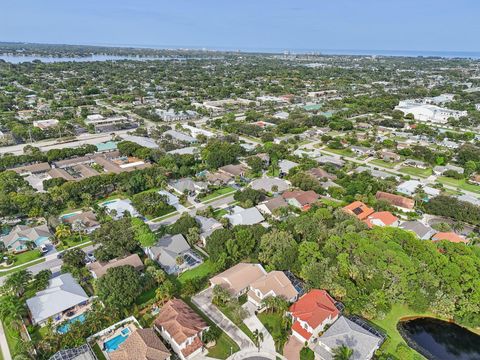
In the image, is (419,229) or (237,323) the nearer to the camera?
(237,323)

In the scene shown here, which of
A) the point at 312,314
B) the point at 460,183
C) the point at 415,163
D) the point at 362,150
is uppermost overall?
the point at 362,150

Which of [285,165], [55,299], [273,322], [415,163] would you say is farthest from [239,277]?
[415,163]

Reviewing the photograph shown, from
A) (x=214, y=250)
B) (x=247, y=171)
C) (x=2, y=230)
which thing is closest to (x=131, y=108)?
(x=247, y=171)

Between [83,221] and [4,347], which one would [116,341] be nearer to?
[4,347]

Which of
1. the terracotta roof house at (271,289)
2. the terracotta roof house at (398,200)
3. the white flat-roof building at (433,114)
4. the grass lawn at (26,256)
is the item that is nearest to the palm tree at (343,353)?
the terracotta roof house at (271,289)

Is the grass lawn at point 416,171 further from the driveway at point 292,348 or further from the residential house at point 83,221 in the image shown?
the residential house at point 83,221
